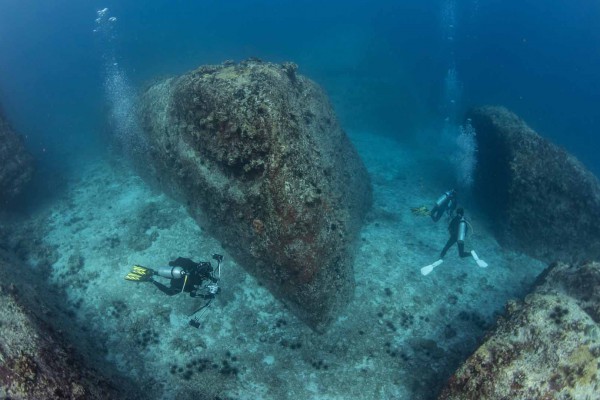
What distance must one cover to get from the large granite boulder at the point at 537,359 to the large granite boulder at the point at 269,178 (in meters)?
5.07

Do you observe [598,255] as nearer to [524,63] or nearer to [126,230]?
[126,230]

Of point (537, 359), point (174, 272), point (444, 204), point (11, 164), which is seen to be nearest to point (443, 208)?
point (444, 204)

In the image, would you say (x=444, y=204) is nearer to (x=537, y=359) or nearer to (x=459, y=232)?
(x=459, y=232)

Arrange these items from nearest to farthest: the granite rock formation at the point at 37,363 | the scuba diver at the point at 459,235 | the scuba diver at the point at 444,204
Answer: the granite rock formation at the point at 37,363
the scuba diver at the point at 459,235
the scuba diver at the point at 444,204

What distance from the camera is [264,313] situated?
509 inches

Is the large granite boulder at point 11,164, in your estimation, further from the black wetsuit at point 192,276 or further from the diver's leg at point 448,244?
the diver's leg at point 448,244

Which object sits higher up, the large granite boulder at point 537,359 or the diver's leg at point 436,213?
the large granite boulder at point 537,359

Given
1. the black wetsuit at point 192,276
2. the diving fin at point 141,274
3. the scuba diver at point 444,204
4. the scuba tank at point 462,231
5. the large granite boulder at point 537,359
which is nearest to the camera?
the large granite boulder at point 537,359

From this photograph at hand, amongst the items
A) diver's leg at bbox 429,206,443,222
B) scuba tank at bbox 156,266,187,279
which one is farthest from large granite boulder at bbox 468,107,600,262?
scuba tank at bbox 156,266,187,279

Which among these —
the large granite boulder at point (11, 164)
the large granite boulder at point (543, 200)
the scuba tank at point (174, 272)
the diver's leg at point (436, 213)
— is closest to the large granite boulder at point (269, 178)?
the scuba tank at point (174, 272)

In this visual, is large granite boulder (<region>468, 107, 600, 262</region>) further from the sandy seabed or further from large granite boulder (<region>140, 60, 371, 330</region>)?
large granite boulder (<region>140, 60, 371, 330</region>)

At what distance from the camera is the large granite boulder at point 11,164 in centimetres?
1852

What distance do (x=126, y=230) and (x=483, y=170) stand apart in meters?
19.8

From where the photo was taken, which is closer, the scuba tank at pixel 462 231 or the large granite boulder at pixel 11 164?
the scuba tank at pixel 462 231
